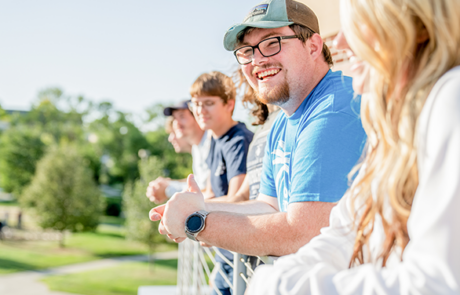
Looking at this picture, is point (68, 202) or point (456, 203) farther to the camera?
point (68, 202)

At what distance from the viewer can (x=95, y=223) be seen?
30.4 meters

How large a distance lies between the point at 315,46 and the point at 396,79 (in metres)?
1.30

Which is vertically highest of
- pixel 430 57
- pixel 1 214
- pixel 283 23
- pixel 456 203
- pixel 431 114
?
pixel 283 23

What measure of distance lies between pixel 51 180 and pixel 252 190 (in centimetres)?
3107

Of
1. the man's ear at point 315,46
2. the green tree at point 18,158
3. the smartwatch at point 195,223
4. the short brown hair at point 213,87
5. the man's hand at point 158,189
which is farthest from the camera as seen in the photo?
the green tree at point 18,158

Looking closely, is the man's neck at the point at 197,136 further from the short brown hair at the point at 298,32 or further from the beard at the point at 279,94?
the beard at the point at 279,94

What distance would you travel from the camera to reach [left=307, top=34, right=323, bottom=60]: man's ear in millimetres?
2102

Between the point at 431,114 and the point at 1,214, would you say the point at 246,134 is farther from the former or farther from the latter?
the point at 1,214

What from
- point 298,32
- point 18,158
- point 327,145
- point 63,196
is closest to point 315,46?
point 298,32

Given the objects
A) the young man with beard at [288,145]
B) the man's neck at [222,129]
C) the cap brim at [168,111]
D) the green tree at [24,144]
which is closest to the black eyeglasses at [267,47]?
the young man with beard at [288,145]

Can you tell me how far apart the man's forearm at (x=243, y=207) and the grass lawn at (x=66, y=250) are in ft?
76.6

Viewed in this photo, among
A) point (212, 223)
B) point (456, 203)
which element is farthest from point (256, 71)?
point (456, 203)

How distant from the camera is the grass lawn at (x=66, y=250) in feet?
77.8

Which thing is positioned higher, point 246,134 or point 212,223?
point 246,134
